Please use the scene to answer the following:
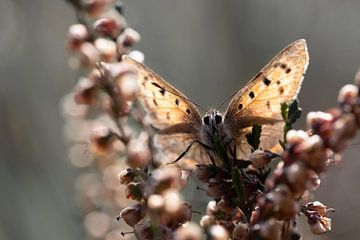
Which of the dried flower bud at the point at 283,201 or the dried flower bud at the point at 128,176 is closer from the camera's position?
the dried flower bud at the point at 283,201

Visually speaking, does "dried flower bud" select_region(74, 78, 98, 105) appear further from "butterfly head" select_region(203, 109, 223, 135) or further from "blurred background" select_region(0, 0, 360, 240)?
"blurred background" select_region(0, 0, 360, 240)

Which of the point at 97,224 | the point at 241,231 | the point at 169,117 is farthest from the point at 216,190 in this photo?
the point at 97,224

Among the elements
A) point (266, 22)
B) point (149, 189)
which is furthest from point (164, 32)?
point (149, 189)

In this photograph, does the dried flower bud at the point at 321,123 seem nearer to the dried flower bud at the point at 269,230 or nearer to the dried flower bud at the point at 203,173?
the dried flower bud at the point at 269,230

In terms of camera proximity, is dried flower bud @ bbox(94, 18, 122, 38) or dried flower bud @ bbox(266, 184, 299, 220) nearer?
dried flower bud @ bbox(266, 184, 299, 220)

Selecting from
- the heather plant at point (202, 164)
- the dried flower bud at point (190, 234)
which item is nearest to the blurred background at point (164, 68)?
the heather plant at point (202, 164)

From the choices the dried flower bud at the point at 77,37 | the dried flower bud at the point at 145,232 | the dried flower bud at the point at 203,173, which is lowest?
the dried flower bud at the point at 145,232

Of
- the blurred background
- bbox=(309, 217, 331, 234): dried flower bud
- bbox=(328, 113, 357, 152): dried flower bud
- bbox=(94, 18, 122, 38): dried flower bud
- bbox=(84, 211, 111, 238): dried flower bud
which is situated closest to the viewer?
bbox=(328, 113, 357, 152): dried flower bud

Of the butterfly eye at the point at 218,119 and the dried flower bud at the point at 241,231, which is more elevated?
the butterfly eye at the point at 218,119

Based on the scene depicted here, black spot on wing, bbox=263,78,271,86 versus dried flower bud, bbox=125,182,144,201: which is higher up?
black spot on wing, bbox=263,78,271,86

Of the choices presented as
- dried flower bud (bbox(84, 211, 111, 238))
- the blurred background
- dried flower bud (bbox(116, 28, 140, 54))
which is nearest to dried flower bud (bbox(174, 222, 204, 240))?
dried flower bud (bbox(116, 28, 140, 54))
